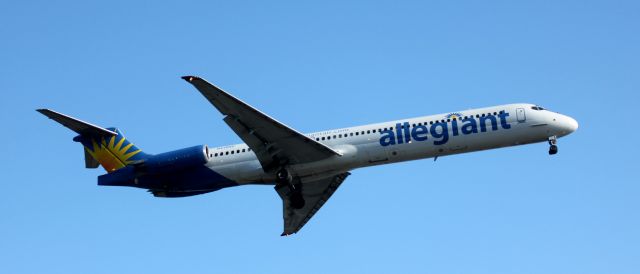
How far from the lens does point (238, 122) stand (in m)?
43.9

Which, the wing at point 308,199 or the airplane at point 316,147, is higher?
the airplane at point 316,147

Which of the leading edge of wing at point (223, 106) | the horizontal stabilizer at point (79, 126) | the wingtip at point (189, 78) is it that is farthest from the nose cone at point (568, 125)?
the horizontal stabilizer at point (79, 126)

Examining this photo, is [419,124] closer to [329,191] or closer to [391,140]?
[391,140]

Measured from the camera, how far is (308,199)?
52.0 meters

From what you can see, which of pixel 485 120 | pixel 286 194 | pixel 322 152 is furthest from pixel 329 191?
pixel 485 120

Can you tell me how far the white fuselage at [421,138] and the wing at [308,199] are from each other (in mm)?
4394

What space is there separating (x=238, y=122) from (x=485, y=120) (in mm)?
11675

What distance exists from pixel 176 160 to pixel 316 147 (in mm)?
6924

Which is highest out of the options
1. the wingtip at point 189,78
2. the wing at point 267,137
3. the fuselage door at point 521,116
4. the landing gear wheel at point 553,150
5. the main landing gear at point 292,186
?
the wingtip at point 189,78

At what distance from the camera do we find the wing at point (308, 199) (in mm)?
51009

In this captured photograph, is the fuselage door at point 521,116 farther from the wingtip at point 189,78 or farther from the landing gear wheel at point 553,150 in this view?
the wingtip at point 189,78

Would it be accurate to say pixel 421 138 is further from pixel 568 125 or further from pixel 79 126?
pixel 79 126

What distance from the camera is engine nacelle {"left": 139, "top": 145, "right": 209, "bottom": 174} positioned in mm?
46312

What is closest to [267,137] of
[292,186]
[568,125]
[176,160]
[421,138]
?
[292,186]
